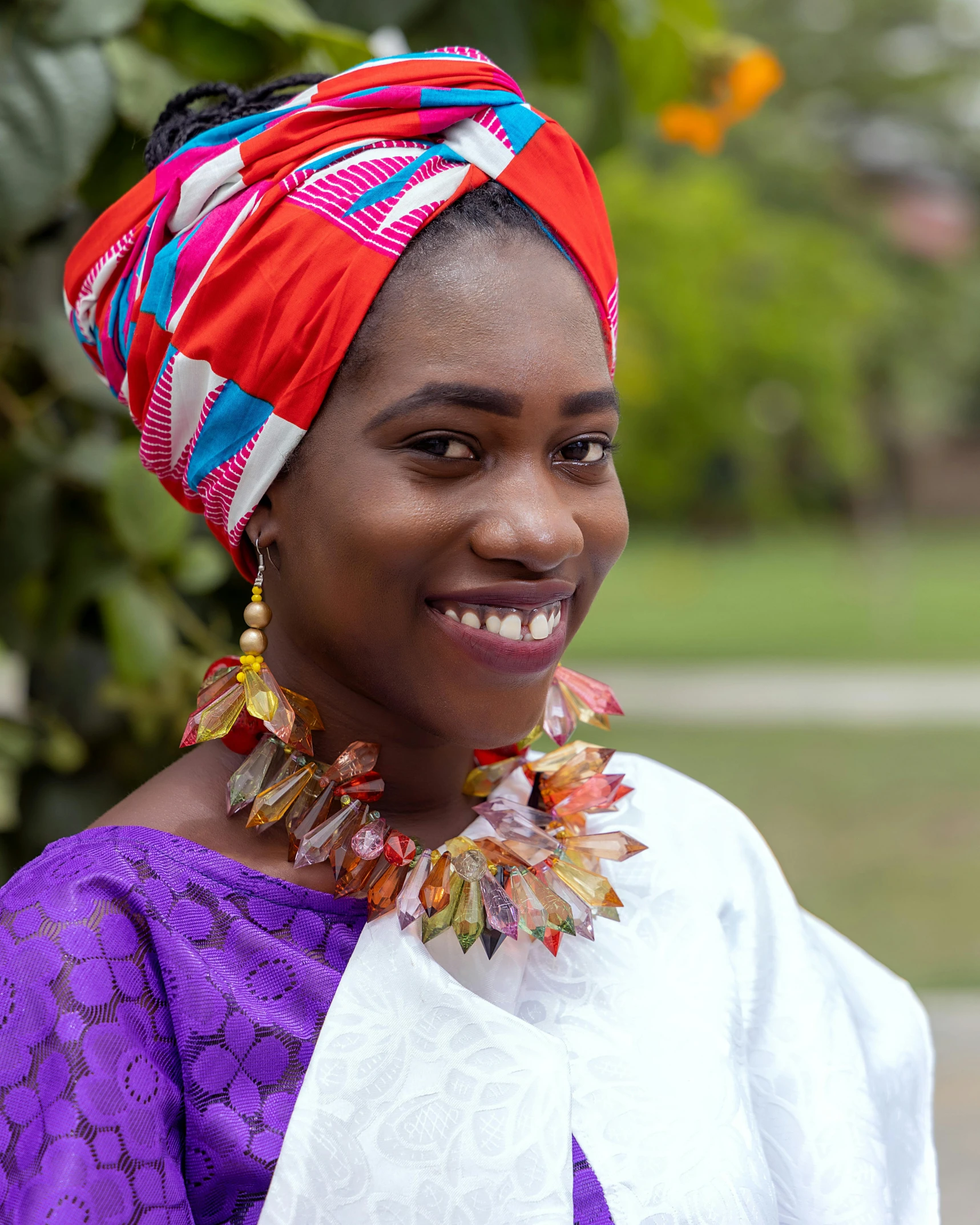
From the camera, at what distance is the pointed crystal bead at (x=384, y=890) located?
1.50 m

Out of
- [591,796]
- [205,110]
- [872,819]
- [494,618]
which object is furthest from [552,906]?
[872,819]

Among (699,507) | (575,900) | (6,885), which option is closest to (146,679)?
(6,885)

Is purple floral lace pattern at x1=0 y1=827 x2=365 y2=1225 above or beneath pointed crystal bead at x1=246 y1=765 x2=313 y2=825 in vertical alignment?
beneath

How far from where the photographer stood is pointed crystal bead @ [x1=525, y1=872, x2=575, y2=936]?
1.56 m

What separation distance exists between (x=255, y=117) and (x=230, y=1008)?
37.9 inches

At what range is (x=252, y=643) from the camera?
154cm

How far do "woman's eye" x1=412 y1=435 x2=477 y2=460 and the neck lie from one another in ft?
1.01

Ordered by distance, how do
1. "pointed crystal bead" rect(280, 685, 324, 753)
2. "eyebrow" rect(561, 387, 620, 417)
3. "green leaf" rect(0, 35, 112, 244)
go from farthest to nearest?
1. "green leaf" rect(0, 35, 112, 244)
2. "pointed crystal bead" rect(280, 685, 324, 753)
3. "eyebrow" rect(561, 387, 620, 417)

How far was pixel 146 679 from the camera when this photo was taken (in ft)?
6.95

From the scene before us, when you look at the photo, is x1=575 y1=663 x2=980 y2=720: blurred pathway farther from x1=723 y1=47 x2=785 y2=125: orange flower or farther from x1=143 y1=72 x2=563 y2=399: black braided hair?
x1=143 y1=72 x2=563 y2=399: black braided hair

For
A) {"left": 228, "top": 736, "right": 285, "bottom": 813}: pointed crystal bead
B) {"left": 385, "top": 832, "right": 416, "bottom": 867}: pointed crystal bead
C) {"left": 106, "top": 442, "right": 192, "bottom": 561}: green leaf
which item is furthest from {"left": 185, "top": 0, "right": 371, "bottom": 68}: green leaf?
{"left": 385, "top": 832, "right": 416, "bottom": 867}: pointed crystal bead

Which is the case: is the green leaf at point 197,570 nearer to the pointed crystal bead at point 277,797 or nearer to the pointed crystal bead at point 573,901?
the pointed crystal bead at point 277,797

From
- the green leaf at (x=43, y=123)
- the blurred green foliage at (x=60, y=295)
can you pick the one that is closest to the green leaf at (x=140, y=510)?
the blurred green foliage at (x=60, y=295)

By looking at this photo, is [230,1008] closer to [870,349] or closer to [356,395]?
[356,395]
